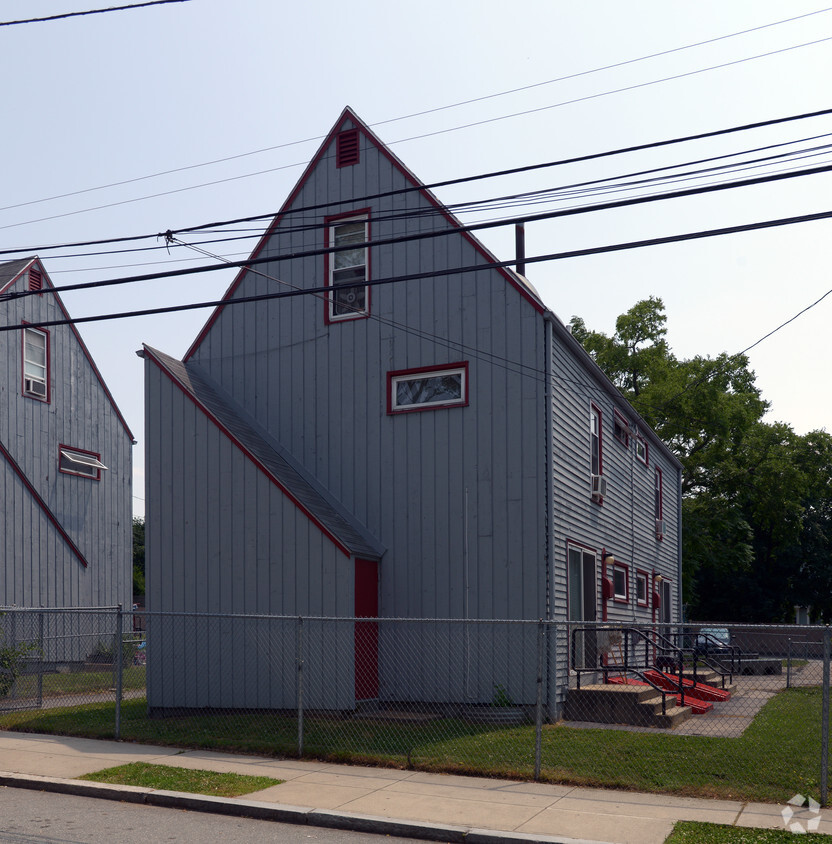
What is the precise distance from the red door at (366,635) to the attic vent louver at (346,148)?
23.6 feet

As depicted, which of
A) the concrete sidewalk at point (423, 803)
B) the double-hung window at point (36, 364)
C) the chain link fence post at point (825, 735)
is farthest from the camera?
the double-hung window at point (36, 364)

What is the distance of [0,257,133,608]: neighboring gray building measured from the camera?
76.4 ft

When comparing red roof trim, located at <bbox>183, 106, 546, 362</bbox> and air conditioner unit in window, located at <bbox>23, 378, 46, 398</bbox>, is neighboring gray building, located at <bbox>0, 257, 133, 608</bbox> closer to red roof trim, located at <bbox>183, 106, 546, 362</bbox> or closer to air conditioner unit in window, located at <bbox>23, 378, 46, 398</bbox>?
air conditioner unit in window, located at <bbox>23, 378, 46, 398</bbox>

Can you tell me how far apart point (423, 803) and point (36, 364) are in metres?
19.6

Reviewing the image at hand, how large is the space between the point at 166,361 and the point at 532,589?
24.7 ft

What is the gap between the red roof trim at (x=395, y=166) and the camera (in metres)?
15.6

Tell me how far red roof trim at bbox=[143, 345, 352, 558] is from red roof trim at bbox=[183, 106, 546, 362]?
1.85m

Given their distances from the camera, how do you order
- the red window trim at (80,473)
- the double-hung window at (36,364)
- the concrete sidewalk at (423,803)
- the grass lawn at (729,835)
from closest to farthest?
the grass lawn at (729,835)
the concrete sidewalk at (423,803)
the double-hung window at (36,364)
the red window trim at (80,473)

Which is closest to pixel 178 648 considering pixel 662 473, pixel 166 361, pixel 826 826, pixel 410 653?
pixel 410 653

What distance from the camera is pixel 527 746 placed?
12.0 meters

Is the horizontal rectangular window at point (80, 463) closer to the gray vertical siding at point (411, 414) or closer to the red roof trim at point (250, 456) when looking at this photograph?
the gray vertical siding at point (411, 414)

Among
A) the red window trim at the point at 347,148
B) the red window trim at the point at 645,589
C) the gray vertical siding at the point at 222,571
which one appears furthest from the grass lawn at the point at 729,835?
the red window trim at the point at 645,589

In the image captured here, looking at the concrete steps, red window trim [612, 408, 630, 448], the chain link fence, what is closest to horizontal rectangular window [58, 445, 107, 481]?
the chain link fence

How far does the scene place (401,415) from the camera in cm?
1631
